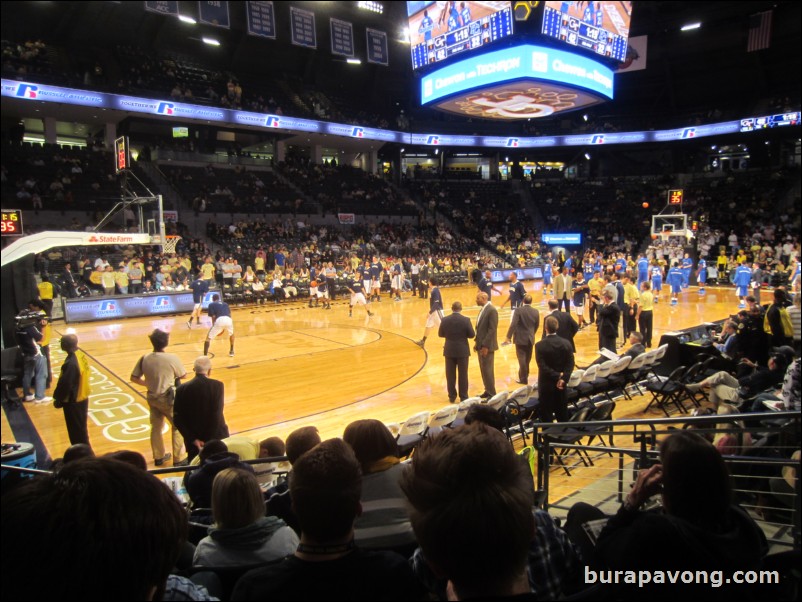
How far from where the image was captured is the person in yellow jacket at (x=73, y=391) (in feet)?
18.5

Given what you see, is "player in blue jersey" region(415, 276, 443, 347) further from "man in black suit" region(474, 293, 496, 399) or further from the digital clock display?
the digital clock display

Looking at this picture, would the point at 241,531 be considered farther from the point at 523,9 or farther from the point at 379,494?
the point at 523,9

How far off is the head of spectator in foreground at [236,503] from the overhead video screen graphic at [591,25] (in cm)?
1298

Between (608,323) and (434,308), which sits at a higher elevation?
(434,308)

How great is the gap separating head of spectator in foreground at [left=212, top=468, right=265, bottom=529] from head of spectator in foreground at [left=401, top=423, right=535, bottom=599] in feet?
4.17

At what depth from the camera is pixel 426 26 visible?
14148 millimetres

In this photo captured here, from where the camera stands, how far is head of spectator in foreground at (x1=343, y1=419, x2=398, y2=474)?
2600 mm

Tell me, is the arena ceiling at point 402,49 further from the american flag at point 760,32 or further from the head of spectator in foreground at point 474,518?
the head of spectator in foreground at point 474,518

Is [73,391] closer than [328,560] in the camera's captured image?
No

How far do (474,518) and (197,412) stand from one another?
14.7 ft

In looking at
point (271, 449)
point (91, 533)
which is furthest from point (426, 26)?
point (91, 533)

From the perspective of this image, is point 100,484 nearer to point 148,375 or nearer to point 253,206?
point 148,375

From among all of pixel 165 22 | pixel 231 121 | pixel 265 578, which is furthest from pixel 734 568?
pixel 165 22

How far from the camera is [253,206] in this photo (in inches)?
1047
